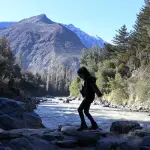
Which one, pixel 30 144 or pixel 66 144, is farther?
pixel 66 144

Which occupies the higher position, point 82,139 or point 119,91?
point 119,91

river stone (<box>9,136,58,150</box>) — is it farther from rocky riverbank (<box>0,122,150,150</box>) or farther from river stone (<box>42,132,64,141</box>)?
river stone (<box>42,132,64,141</box>)

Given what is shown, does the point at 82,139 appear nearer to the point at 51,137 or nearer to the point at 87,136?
the point at 87,136

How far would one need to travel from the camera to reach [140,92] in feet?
169

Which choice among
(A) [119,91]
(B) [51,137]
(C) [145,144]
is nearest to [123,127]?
(B) [51,137]

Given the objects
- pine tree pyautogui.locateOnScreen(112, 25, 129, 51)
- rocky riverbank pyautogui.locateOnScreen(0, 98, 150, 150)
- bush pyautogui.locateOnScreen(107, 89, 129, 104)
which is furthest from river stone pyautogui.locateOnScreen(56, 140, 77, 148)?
pine tree pyautogui.locateOnScreen(112, 25, 129, 51)

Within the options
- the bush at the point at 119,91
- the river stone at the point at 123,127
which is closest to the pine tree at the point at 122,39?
the bush at the point at 119,91

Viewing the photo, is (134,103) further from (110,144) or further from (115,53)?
(110,144)

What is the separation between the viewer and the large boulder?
14.5 m

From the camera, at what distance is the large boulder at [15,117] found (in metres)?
14.5

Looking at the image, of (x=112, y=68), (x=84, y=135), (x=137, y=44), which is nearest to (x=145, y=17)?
(x=137, y=44)

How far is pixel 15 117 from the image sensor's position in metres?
15.4

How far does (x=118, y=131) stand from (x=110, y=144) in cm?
227

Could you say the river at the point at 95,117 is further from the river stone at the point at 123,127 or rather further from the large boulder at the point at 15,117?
the river stone at the point at 123,127
